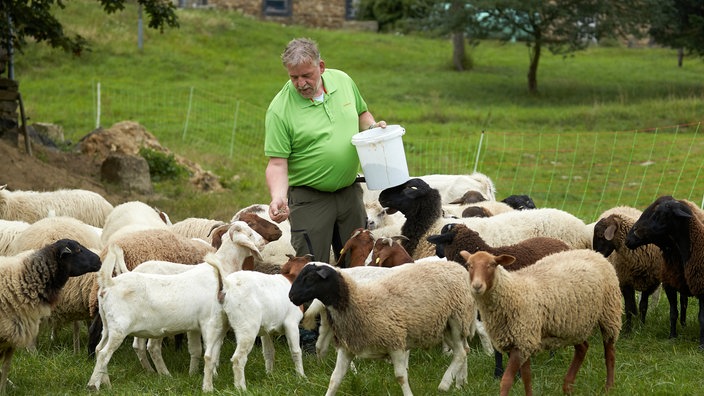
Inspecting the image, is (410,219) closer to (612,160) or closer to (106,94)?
(612,160)

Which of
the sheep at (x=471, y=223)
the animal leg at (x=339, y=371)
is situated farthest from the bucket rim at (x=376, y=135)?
the animal leg at (x=339, y=371)

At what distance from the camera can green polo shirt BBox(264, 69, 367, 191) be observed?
7680 mm

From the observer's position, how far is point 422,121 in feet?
80.6

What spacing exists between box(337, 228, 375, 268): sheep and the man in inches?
7.7

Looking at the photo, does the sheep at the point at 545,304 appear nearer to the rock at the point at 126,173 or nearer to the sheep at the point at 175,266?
the sheep at the point at 175,266

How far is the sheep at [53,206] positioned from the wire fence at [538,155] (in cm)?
636

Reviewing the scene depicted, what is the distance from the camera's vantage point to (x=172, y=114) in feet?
82.0

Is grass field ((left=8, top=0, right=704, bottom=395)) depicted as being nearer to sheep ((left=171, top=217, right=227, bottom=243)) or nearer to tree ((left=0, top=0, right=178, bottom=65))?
sheep ((left=171, top=217, right=227, bottom=243))

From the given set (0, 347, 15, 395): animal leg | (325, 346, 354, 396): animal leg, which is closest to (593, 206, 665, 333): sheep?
(325, 346, 354, 396): animal leg

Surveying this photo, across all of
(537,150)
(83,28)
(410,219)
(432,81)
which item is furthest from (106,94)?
(410,219)

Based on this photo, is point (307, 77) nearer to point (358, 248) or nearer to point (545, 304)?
point (358, 248)

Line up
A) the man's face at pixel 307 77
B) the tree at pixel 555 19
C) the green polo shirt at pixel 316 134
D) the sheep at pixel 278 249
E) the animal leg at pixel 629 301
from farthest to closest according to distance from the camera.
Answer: the tree at pixel 555 19 → the sheep at pixel 278 249 → the animal leg at pixel 629 301 → the green polo shirt at pixel 316 134 → the man's face at pixel 307 77

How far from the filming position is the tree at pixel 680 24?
27.1 metres

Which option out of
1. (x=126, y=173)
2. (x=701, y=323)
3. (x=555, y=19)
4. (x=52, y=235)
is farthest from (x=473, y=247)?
(x=555, y=19)
